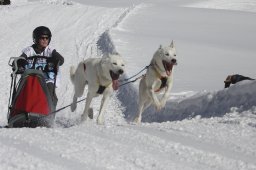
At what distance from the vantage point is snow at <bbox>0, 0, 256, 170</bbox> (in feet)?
12.4

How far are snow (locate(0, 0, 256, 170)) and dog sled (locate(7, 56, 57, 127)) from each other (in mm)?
517

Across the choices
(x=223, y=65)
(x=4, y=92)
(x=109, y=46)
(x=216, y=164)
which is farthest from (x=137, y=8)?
(x=216, y=164)

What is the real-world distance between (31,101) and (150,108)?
3.19m

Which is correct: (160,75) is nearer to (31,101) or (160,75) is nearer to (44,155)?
(31,101)

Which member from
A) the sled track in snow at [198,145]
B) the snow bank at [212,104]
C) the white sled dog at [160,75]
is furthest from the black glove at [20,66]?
the snow bank at [212,104]

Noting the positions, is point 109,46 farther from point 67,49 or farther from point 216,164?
point 216,164

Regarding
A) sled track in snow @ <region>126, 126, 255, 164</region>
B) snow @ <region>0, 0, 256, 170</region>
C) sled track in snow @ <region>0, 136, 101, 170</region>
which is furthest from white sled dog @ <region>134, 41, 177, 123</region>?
sled track in snow @ <region>0, 136, 101, 170</region>

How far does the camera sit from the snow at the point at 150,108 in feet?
12.4

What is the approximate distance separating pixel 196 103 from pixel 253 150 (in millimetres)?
3184

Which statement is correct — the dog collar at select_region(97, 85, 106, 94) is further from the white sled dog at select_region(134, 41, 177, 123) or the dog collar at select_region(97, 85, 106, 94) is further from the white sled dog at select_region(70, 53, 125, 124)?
the white sled dog at select_region(134, 41, 177, 123)

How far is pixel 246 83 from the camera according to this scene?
692cm

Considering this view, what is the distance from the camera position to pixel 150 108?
8438 mm

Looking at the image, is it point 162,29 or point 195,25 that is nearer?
point 162,29

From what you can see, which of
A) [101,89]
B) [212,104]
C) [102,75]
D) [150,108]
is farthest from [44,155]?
[150,108]
